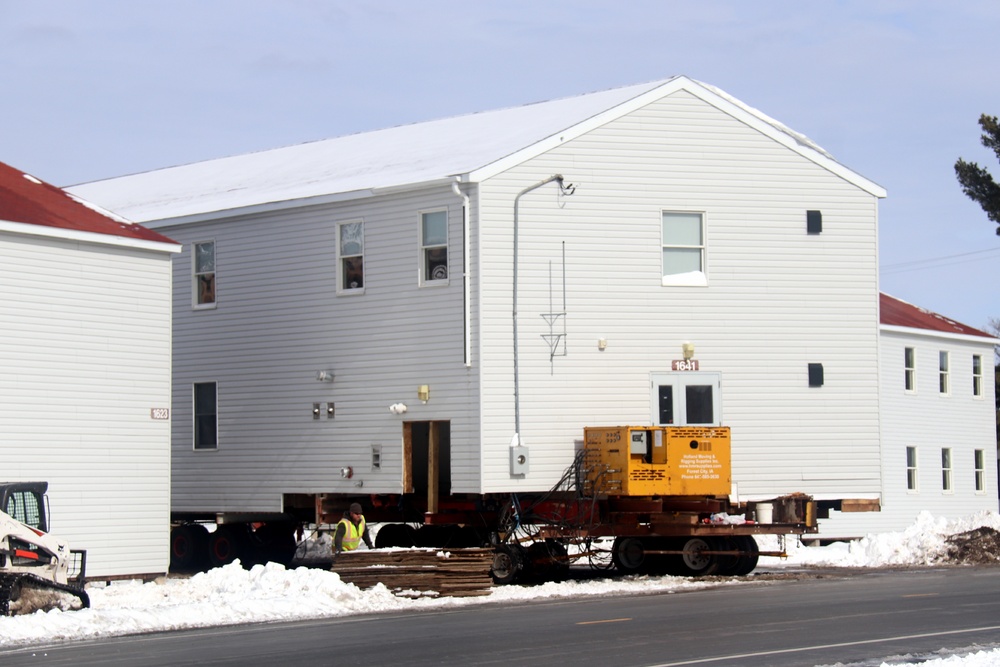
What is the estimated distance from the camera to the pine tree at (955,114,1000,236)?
47000 mm

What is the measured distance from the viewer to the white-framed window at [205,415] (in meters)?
30.4

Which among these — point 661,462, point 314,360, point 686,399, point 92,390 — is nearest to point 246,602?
point 92,390

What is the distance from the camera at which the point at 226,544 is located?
1225 inches

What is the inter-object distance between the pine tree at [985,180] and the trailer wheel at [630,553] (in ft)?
82.6

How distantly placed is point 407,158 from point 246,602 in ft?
39.1

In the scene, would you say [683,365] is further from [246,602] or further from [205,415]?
[246,602]

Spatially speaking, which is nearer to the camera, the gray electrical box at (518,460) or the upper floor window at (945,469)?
the gray electrical box at (518,460)

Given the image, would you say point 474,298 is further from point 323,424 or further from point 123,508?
point 123,508

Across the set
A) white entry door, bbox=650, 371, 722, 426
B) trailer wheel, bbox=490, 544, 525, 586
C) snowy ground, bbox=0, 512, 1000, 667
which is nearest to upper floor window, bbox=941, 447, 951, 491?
white entry door, bbox=650, 371, 722, 426

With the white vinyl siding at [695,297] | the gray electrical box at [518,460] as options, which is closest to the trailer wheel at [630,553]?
the white vinyl siding at [695,297]

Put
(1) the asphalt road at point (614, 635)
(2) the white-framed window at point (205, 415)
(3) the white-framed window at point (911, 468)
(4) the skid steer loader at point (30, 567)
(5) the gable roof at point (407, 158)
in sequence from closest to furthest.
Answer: (1) the asphalt road at point (614, 635) < (4) the skid steer loader at point (30, 567) < (5) the gable roof at point (407, 158) < (2) the white-framed window at point (205, 415) < (3) the white-framed window at point (911, 468)

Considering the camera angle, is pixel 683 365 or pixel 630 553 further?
pixel 683 365

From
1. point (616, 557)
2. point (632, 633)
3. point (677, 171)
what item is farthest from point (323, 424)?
point (632, 633)

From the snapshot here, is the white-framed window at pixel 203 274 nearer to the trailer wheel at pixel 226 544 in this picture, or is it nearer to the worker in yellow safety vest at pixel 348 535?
the trailer wheel at pixel 226 544
